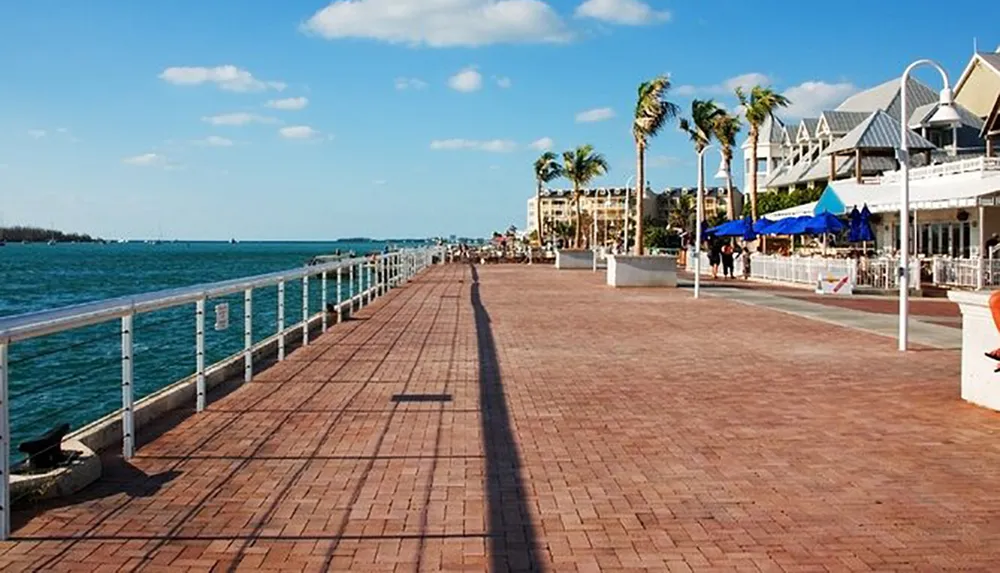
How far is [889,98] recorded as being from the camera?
62.3m

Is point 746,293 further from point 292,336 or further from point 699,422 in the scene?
point 699,422

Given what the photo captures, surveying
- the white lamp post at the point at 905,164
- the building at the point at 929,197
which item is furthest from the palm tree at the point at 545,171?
the white lamp post at the point at 905,164

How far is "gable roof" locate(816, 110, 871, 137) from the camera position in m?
62.3

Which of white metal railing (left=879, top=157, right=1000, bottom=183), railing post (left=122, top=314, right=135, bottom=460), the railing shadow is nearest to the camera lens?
the railing shadow

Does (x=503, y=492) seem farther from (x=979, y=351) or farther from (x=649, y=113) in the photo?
(x=649, y=113)

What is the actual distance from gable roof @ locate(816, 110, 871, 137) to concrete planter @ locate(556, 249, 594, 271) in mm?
24242

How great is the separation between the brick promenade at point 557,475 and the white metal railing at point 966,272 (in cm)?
1507

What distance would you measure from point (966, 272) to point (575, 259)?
23.3 metres

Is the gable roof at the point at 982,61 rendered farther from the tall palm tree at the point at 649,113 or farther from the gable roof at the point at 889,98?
the tall palm tree at the point at 649,113

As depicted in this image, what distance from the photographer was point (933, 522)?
5.34 metres

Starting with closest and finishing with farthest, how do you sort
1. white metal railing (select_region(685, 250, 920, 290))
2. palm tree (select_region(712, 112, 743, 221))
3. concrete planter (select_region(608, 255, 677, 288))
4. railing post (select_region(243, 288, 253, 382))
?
railing post (select_region(243, 288, 253, 382)), white metal railing (select_region(685, 250, 920, 290)), concrete planter (select_region(608, 255, 677, 288)), palm tree (select_region(712, 112, 743, 221))

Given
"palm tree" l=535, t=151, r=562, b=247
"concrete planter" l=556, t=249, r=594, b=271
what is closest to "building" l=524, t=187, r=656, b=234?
"palm tree" l=535, t=151, r=562, b=247

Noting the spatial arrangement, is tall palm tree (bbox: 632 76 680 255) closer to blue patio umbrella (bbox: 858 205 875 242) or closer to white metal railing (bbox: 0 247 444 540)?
blue patio umbrella (bbox: 858 205 875 242)

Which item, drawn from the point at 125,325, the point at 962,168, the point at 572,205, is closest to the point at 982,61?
the point at 962,168
